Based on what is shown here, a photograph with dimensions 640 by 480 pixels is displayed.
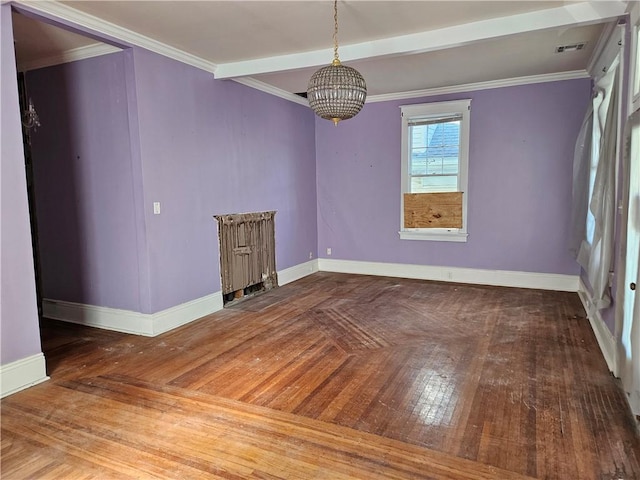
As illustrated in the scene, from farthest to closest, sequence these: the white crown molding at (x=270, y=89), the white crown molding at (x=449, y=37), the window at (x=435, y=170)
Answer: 1. the window at (x=435, y=170)
2. the white crown molding at (x=270, y=89)
3. the white crown molding at (x=449, y=37)

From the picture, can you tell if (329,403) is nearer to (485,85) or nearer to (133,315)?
(133,315)

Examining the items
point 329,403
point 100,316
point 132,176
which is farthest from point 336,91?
point 100,316

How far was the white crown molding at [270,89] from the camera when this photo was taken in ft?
16.2

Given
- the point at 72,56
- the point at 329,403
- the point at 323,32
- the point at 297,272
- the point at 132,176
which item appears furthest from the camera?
the point at 297,272

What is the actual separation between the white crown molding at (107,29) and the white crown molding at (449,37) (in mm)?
500

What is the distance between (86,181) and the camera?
3.99 metres

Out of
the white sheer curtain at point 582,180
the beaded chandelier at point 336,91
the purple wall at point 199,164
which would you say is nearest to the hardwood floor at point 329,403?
the purple wall at point 199,164

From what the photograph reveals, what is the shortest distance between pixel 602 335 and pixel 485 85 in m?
3.45

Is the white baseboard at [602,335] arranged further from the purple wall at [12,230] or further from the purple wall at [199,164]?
the purple wall at [12,230]

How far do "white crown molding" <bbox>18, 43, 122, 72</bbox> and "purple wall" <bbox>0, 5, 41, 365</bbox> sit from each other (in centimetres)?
99

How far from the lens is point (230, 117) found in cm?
475

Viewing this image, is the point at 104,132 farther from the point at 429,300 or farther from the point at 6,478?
the point at 429,300

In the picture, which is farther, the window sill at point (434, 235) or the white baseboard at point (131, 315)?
the window sill at point (434, 235)

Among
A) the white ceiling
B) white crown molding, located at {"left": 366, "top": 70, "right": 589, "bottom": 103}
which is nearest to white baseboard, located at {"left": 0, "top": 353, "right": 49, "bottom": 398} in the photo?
the white ceiling
